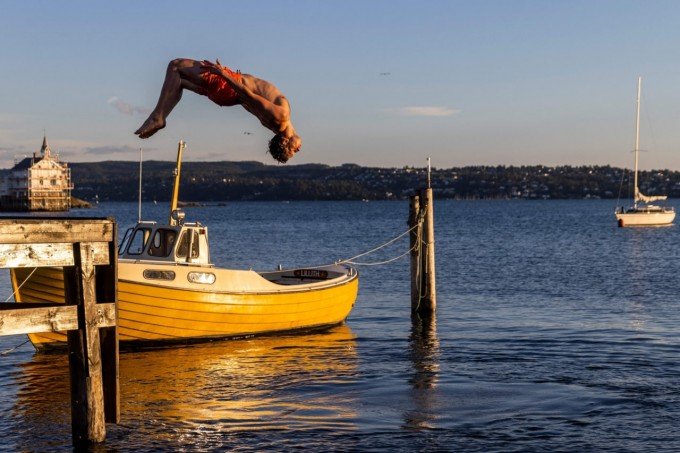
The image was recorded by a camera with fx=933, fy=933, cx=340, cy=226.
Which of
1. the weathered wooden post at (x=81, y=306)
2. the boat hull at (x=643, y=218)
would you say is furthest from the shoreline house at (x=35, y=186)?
the weathered wooden post at (x=81, y=306)

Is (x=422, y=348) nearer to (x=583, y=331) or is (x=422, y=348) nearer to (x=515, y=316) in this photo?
(x=583, y=331)

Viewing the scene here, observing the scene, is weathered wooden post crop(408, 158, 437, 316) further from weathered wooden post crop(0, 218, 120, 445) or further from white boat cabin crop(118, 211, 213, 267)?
weathered wooden post crop(0, 218, 120, 445)

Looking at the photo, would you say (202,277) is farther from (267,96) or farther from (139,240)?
(267,96)

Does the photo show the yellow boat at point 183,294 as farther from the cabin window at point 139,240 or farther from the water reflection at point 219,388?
the water reflection at point 219,388

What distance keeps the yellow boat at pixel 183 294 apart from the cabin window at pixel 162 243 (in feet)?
0.07

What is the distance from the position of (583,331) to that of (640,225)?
275ft

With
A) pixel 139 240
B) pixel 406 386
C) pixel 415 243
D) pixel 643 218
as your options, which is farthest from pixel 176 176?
pixel 643 218

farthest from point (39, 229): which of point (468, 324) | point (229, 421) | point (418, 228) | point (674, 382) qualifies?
point (468, 324)

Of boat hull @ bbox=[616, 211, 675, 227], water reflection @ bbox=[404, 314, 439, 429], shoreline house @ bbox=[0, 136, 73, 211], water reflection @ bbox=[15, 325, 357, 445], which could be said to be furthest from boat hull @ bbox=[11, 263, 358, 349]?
shoreline house @ bbox=[0, 136, 73, 211]

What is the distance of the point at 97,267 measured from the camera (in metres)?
11.8

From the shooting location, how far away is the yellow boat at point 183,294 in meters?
19.7

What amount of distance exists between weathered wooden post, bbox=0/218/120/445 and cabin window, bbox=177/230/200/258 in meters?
9.16

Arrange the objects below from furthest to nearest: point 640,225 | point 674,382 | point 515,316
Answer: point 640,225
point 515,316
point 674,382

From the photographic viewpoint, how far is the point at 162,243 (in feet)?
70.2
